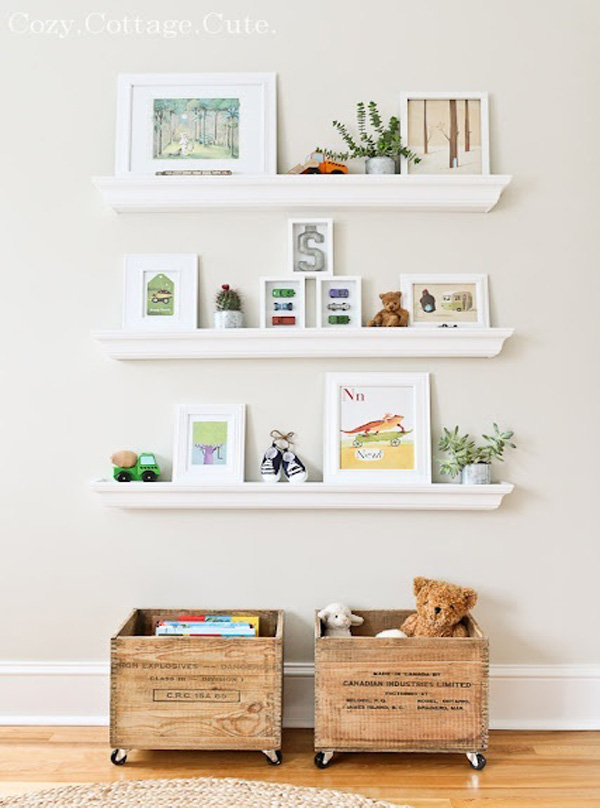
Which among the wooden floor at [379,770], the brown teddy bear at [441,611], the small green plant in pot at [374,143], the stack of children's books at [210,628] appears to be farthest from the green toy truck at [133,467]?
the small green plant in pot at [374,143]

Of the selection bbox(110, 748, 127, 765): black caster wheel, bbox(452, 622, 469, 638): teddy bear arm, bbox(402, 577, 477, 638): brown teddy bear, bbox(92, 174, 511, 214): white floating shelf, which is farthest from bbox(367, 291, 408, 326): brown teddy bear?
bbox(110, 748, 127, 765): black caster wheel

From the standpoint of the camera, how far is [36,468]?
2.29 metres

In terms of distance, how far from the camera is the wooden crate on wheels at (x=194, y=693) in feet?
6.40

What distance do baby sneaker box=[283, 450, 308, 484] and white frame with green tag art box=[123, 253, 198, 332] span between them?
0.51m

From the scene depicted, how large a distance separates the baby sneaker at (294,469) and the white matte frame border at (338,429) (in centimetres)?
7

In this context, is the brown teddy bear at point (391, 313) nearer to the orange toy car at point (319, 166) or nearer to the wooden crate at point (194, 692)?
the orange toy car at point (319, 166)

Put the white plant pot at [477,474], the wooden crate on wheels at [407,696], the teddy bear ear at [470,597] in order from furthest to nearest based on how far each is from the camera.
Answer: the white plant pot at [477,474]
the teddy bear ear at [470,597]
the wooden crate on wheels at [407,696]

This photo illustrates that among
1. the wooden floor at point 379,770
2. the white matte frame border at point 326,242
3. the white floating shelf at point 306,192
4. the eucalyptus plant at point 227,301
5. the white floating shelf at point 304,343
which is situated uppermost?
the white floating shelf at point 306,192

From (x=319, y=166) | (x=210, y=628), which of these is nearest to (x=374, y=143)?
(x=319, y=166)

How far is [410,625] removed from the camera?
207 centimetres

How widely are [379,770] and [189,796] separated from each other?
0.52m

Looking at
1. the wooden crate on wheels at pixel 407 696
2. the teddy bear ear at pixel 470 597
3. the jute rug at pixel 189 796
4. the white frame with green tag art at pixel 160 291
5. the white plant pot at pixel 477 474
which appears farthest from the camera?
the white frame with green tag art at pixel 160 291

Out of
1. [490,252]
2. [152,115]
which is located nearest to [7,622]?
[152,115]

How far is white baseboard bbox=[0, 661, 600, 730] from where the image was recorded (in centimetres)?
223
